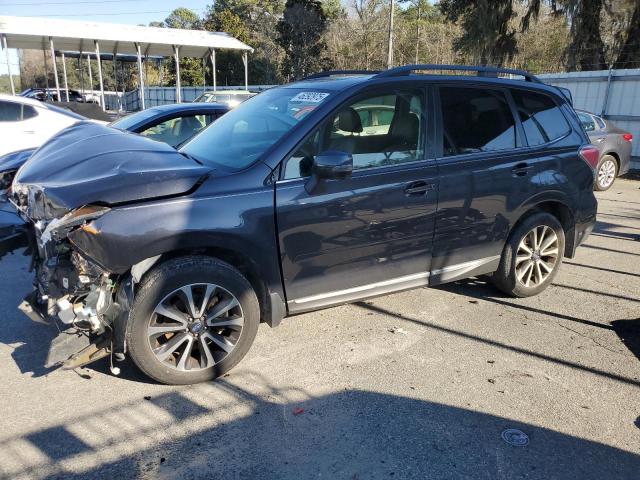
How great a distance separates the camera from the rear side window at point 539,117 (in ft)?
15.0

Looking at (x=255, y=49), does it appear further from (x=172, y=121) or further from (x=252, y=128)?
(x=252, y=128)

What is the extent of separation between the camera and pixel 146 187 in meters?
3.05

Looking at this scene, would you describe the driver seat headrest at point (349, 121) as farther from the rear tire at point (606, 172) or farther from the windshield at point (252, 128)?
the rear tire at point (606, 172)

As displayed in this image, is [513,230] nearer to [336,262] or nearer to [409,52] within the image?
[336,262]

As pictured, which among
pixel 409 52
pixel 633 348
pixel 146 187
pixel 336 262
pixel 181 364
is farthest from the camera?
pixel 409 52

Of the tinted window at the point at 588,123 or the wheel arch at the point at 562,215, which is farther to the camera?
the tinted window at the point at 588,123

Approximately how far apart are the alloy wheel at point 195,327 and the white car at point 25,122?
7.98m

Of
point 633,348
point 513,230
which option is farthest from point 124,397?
point 633,348

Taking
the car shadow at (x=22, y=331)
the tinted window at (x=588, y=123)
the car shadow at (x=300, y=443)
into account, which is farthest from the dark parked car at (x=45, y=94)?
the car shadow at (x=300, y=443)

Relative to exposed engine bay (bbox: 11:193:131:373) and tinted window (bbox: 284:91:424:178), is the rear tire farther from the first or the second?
exposed engine bay (bbox: 11:193:131:373)

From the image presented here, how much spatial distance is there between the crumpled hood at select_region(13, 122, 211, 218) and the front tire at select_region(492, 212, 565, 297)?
2.78 metres

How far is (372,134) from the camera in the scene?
3846mm

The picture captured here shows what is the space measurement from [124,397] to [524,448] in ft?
7.60

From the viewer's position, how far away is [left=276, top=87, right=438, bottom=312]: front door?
11.3 ft
